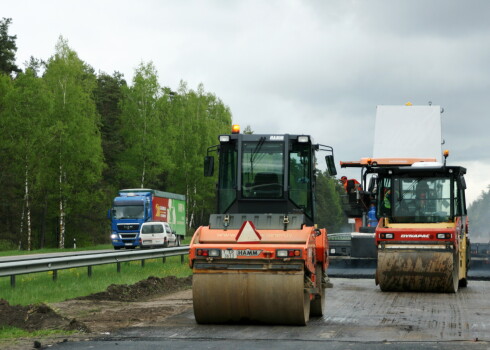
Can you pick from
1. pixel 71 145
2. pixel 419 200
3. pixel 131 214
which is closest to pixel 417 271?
pixel 419 200

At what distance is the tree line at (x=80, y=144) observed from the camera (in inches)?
2002

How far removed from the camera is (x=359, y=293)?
1670cm

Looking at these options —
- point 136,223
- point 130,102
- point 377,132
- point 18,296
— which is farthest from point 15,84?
point 18,296

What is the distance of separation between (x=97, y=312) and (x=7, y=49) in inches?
2290

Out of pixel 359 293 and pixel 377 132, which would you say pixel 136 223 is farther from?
pixel 359 293

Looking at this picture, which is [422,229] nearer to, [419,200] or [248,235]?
[419,200]

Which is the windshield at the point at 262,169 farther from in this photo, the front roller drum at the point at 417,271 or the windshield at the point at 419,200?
the windshield at the point at 419,200

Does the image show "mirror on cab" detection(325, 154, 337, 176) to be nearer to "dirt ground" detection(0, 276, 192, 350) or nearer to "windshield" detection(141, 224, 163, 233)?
"dirt ground" detection(0, 276, 192, 350)

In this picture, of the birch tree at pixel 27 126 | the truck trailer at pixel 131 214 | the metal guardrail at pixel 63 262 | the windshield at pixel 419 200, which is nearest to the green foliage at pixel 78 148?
the birch tree at pixel 27 126

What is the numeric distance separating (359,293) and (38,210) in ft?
156

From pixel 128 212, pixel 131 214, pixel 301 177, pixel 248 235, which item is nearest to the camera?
pixel 248 235

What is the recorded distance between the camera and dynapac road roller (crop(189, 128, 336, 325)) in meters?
11.0

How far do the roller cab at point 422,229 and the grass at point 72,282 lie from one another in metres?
6.32

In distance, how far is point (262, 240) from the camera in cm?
1139
